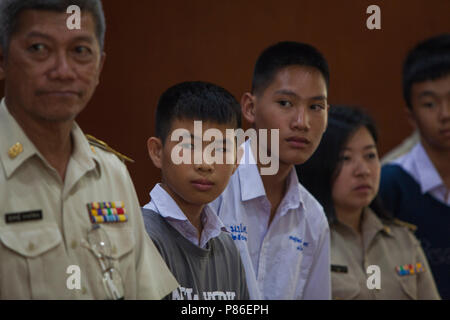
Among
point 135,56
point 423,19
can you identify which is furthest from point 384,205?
point 135,56

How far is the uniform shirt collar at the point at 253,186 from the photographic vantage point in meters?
1.50

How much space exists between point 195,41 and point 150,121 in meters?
0.24

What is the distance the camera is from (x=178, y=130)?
4.23 ft

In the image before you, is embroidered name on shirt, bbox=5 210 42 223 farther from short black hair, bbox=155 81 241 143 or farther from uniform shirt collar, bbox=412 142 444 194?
uniform shirt collar, bbox=412 142 444 194

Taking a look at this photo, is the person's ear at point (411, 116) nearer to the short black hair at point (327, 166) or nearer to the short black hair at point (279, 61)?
the short black hair at point (327, 166)

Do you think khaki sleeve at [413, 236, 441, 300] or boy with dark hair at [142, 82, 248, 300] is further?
khaki sleeve at [413, 236, 441, 300]

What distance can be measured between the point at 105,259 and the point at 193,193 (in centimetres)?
24

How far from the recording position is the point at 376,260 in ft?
6.01

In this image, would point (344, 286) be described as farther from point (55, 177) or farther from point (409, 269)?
point (55, 177)

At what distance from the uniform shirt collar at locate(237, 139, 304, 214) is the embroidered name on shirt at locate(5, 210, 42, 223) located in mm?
567

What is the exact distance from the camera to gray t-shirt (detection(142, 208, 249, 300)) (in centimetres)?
126

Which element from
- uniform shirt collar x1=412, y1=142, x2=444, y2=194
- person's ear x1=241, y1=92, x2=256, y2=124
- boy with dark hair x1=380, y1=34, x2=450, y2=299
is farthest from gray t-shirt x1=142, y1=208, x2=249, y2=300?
uniform shirt collar x1=412, y1=142, x2=444, y2=194

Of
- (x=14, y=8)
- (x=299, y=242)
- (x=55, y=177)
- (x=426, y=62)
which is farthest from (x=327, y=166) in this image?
(x=14, y=8)
